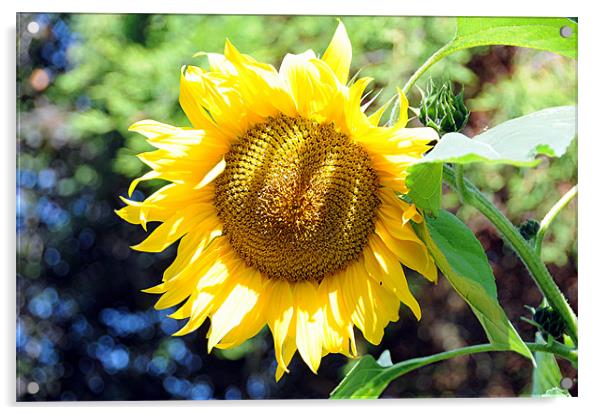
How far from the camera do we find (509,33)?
139 cm

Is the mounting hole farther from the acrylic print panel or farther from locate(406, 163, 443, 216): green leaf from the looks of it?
locate(406, 163, 443, 216): green leaf

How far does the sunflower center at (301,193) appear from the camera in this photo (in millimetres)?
1323

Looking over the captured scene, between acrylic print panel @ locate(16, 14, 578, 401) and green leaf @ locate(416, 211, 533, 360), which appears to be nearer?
green leaf @ locate(416, 211, 533, 360)

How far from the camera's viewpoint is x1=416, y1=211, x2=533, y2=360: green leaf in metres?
1.28

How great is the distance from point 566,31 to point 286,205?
559 mm

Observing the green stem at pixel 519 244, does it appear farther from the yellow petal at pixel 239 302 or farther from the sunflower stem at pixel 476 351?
the yellow petal at pixel 239 302

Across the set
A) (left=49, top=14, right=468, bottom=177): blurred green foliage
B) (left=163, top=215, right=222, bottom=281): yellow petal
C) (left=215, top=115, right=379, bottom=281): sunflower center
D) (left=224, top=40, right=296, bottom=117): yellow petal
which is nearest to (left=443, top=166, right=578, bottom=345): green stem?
(left=215, top=115, right=379, bottom=281): sunflower center

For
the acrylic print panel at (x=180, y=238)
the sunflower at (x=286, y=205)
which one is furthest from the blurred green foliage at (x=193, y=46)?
the sunflower at (x=286, y=205)

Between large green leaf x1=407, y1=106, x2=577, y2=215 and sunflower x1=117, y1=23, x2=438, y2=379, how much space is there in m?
0.06

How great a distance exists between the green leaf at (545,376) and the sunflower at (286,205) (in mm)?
641

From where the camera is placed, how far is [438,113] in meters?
1.31

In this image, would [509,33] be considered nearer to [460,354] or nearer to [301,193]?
[301,193]

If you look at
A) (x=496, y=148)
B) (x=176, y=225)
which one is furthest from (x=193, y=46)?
(x=496, y=148)
